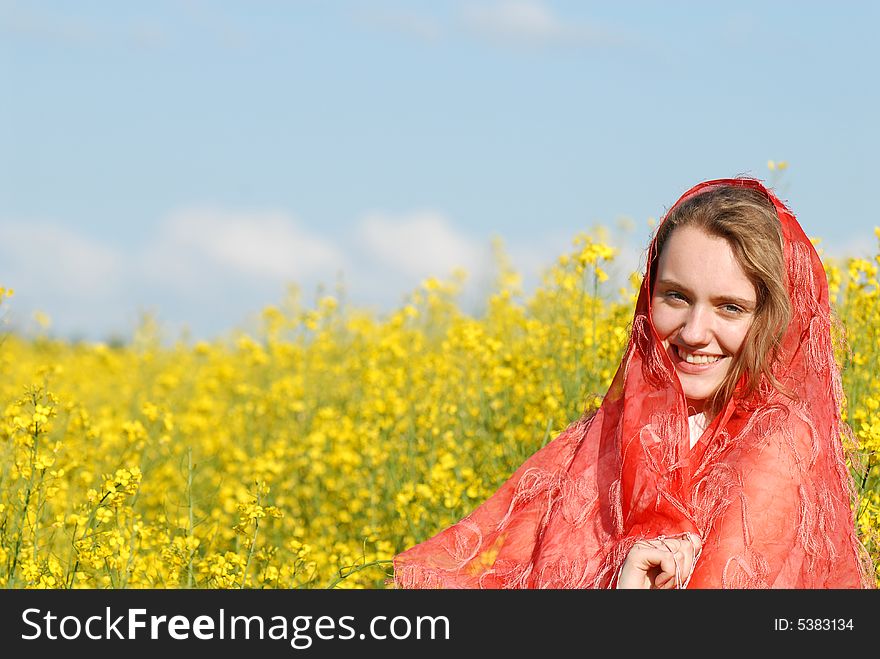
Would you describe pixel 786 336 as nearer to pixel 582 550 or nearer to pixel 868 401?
pixel 582 550

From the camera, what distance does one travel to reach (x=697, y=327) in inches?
70.9

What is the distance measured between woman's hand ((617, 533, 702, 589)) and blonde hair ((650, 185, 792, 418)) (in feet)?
0.96

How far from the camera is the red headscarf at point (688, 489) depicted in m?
1.71

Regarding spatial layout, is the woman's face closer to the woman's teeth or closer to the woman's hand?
the woman's teeth

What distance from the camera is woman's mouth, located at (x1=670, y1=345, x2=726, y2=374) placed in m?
1.84

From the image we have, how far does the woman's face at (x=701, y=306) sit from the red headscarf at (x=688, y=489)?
35 mm

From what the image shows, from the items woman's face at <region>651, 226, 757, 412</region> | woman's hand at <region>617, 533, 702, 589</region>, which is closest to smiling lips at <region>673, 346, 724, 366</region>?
woman's face at <region>651, 226, 757, 412</region>

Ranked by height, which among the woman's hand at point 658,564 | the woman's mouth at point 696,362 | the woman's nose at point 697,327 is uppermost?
the woman's nose at point 697,327

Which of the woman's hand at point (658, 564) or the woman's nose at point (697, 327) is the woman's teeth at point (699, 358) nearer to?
the woman's nose at point (697, 327)

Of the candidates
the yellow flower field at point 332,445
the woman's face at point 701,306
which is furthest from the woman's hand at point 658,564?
the yellow flower field at point 332,445

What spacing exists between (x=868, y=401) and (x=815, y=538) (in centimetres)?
114
